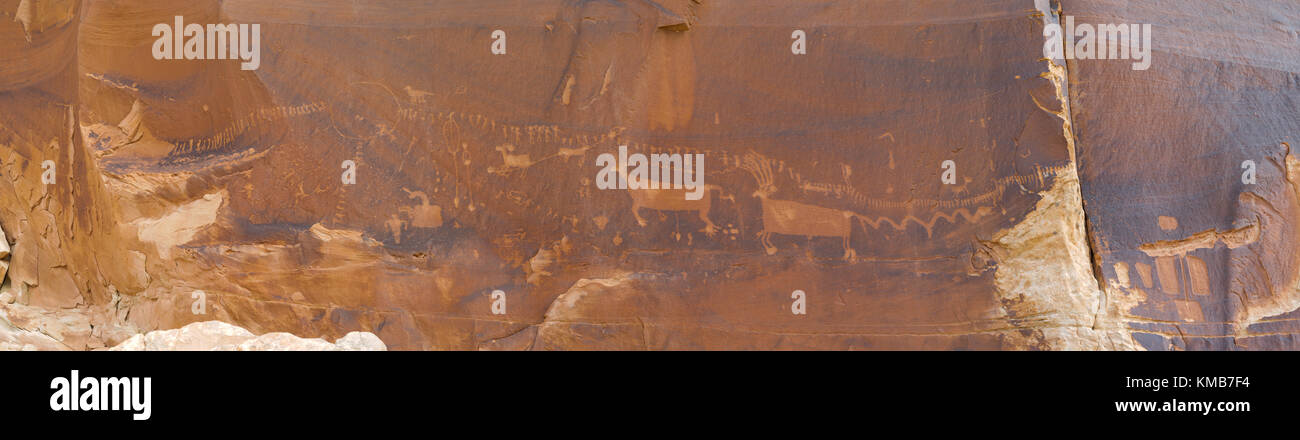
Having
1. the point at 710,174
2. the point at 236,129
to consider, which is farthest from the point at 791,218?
the point at 236,129

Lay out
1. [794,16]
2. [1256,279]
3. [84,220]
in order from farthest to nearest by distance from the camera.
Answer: [84,220], [794,16], [1256,279]

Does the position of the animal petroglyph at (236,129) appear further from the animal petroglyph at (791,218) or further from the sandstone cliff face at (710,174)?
the animal petroglyph at (791,218)

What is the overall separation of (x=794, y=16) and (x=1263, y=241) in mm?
2146

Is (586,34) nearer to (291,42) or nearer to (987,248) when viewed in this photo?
(291,42)

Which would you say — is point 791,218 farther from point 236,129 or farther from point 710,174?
point 236,129

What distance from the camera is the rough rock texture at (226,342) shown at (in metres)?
2.69

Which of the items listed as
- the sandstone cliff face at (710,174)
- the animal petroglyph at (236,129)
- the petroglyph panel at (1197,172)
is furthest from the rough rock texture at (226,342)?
the petroglyph panel at (1197,172)

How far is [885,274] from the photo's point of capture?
148 inches

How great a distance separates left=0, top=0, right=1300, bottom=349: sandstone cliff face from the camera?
3703 mm

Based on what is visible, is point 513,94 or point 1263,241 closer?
point 1263,241

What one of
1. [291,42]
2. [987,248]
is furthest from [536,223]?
[987,248]

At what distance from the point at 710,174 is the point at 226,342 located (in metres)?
2.04

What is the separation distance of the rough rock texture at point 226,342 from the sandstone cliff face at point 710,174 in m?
1.19

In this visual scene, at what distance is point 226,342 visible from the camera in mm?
2777
